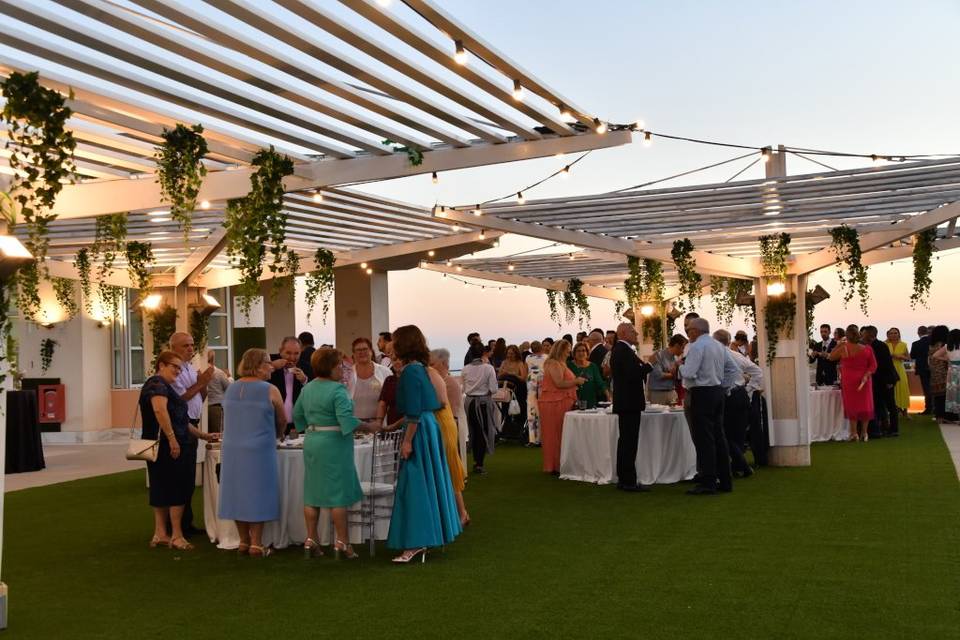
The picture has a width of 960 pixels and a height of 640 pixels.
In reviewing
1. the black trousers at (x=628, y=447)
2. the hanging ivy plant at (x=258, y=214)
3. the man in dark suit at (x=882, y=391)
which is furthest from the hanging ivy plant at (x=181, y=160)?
the man in dark suit at (x=882, y=391)

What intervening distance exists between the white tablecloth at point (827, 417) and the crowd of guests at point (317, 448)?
8.07 m

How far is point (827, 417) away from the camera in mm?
14344

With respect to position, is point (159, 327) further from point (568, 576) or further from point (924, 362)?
point (924, 362)

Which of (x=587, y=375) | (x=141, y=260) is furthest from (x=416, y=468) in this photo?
(x=141, y=260)

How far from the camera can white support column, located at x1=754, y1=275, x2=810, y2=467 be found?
37.5ft

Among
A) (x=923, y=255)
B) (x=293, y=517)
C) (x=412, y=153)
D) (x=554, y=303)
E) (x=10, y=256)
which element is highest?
(x=412, y=153)

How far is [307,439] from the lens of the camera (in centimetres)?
670

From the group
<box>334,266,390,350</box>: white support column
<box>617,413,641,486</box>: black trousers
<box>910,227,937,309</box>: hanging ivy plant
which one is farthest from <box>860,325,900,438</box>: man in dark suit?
<box>334,266,390,350</box>: white support column

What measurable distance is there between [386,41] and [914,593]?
4.53 metres

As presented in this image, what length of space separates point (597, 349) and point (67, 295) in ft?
27.7

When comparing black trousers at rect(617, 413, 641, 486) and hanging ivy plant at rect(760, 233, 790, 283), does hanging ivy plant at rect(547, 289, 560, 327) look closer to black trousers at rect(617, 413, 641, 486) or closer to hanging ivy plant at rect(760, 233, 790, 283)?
hanging ivy plant at rect(760, 233, 790, 283)

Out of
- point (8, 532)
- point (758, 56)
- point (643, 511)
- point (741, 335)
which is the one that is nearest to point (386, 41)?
point (643, 511)

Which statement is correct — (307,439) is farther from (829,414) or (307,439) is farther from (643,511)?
(829,414)

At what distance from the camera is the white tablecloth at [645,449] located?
10289 millimetres
